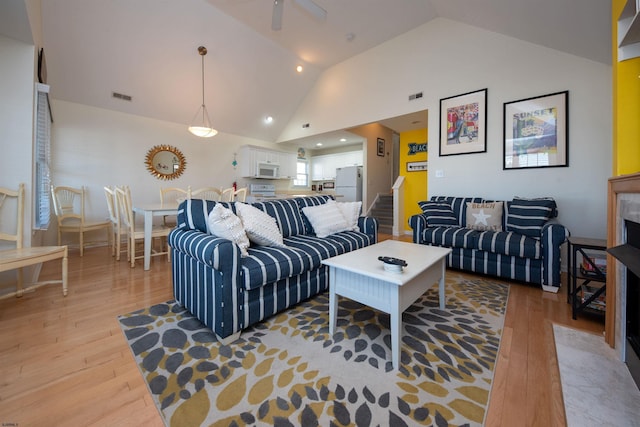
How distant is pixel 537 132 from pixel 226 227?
3.76m

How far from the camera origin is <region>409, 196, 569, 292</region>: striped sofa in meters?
2.31

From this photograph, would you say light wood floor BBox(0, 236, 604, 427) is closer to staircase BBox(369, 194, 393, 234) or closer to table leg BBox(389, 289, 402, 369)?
table leg BBox(389, 289, 402, 369)

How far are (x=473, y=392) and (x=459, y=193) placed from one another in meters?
3.08

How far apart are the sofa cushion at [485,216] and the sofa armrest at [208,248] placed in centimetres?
278

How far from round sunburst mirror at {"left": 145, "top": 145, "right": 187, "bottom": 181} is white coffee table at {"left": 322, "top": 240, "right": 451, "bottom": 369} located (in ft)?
15.2

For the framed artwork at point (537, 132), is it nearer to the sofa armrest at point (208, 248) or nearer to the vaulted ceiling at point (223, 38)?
the vaulted ceiling at point (223, 38)

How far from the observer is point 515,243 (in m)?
2.45

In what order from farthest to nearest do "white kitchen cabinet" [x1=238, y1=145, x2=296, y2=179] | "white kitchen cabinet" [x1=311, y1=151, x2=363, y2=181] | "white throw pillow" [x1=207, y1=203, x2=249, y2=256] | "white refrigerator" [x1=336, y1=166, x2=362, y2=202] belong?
"white kitchen cabinet" [x1=311, y1=151, x2=363, y2=181] → "white refrigerator" [x1=336, y1=166, x2=362, y2=202] → "white kitchen cabinet" [x1=238, y1=145, x2=296, y2=179] → "white throw pillow" [x1=207, y1=203, x2=249, y2=256]

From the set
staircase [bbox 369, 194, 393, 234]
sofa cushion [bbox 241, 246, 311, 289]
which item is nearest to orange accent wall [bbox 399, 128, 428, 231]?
staircase [bbox 369, 194, 393, 234]

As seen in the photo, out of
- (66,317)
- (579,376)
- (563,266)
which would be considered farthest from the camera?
(563,266)

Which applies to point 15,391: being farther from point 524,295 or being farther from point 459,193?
point 459,193

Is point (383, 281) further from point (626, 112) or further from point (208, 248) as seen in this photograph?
point (626, 112)

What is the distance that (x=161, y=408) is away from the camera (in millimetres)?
1070

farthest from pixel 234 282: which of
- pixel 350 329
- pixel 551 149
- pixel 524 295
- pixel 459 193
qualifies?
pixel 551 149
